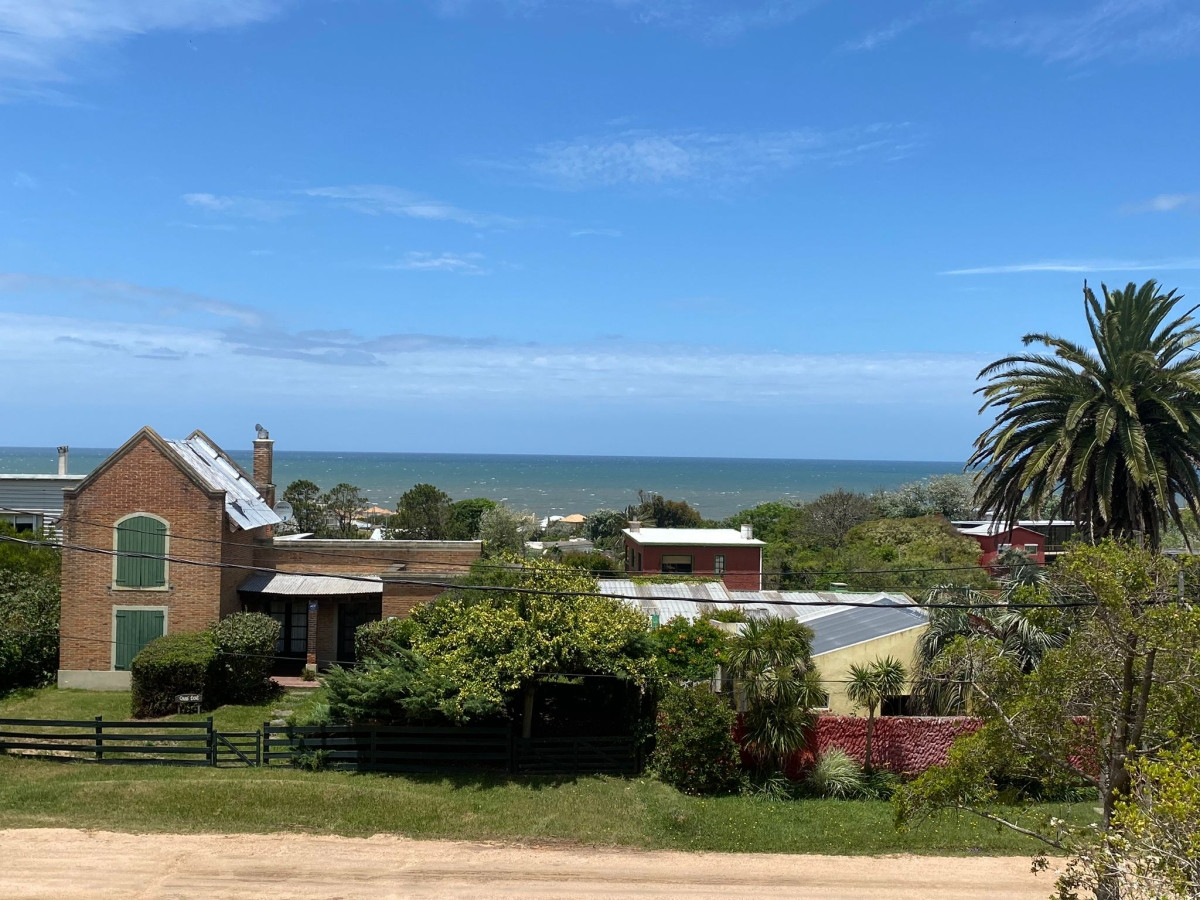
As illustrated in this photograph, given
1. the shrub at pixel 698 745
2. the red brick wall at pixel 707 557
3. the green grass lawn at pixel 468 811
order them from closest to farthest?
the green grass lawn at pixel 468 811 → the shrub at pixel 698 745 → the red brick wall at pixel 707 557

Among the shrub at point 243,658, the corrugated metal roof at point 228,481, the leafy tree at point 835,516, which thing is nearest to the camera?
the shrub at point 243,658

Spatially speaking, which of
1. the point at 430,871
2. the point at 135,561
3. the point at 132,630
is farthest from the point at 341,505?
the point at 430,871

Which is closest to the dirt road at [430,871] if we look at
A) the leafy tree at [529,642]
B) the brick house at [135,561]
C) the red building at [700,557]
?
the leafy tree at [529,642]

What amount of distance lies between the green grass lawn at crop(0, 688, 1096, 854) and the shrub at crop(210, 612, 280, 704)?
21.6ft

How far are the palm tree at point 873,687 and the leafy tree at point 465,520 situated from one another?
45.4m

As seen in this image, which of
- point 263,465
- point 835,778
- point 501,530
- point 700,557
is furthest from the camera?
point 501,530

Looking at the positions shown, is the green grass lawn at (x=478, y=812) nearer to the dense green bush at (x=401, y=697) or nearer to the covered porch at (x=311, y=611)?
the dense green bush at (x=401, y=697)

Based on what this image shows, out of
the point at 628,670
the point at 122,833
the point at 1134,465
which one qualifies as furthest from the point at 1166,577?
the point at 122,833

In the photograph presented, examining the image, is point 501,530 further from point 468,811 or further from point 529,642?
point 468,811

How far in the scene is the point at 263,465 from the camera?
3959 centimetres

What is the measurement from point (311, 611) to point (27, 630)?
345 inches

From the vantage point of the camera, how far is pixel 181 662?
1075 inches

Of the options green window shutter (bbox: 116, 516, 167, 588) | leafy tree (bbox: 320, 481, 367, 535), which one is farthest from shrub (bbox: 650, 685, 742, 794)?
leafy tree (bbox: 320, 481, 367, 535)

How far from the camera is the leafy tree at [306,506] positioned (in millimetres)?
68500
